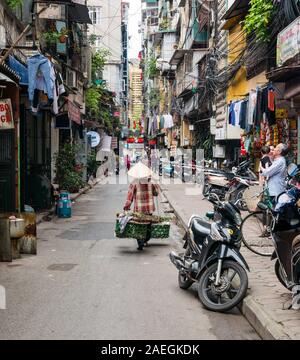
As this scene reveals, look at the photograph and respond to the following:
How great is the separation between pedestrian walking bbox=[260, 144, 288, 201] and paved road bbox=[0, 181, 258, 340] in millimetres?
2381

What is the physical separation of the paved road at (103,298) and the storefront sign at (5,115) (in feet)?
8.52

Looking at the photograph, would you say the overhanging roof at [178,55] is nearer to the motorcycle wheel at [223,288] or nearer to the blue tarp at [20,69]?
the blue tarp at [20,69]

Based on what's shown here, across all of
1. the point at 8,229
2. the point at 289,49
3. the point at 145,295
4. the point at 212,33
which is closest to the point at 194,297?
the point at 145,295

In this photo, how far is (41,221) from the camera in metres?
15.3

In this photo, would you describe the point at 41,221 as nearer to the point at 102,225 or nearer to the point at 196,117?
the point at 102,225

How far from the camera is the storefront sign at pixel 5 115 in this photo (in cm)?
1062

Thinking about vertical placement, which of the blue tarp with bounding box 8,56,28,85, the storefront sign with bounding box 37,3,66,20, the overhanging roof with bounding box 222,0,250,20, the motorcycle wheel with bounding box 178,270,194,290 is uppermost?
the overhanging roof with bounding box 222,0,250,20

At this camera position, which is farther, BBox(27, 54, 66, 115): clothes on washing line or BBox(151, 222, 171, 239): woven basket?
BBox(27, 54, 66, 115): clothes on washing line

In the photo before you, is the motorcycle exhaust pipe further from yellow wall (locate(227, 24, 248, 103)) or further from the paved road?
yellow wall (locate(227, 24, 248, 103))

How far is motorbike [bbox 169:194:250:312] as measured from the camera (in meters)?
6.64

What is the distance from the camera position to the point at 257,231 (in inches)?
423

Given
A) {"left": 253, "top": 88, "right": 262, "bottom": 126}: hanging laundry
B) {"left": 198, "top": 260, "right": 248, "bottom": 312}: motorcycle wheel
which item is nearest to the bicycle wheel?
{"left": 198, "top": 260, "right": 248, "bottom": 312}: motorcycle wheel

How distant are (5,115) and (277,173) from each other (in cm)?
560

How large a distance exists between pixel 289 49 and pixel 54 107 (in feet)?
20.4
